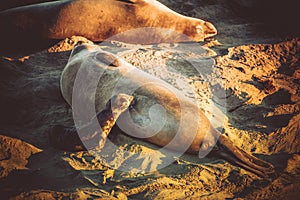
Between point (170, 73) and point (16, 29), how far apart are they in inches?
121

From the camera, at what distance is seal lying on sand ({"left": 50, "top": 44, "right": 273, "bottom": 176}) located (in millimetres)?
2779

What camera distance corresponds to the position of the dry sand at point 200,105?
8.20 ft

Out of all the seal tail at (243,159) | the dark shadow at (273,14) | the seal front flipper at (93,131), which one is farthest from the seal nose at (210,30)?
the seal tail at (243,159)

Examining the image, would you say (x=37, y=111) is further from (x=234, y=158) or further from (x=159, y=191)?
(x=234, y=158)

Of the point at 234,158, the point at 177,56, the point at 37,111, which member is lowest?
the point at 37,111

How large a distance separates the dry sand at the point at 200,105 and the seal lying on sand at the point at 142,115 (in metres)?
0.12

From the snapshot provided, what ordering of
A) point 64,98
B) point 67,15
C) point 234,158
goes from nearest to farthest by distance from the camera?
point 234,158, point 64,98, point 67,15

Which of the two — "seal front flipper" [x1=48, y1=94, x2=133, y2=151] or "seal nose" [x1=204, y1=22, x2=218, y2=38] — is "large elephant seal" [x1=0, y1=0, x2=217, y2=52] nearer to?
"seal nose" [x1=204, y1=22, x2=218, y2=38]

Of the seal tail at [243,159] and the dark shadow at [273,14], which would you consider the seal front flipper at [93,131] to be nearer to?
the seal tail at [243,159]

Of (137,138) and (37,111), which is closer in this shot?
(137,138)

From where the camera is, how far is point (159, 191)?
246 centimetres

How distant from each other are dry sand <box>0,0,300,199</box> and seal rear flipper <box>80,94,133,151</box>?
0.49 feet

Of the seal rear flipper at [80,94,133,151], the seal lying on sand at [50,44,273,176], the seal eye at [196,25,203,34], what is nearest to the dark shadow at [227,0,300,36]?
the seal eye at [196,25,203,34]

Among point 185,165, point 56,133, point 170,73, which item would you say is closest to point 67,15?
point 170,73
